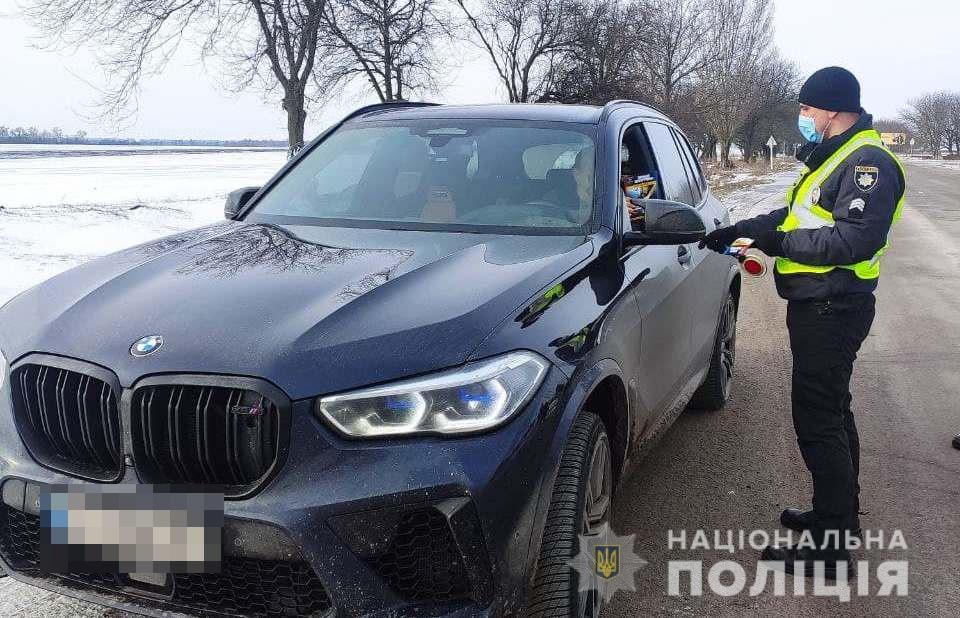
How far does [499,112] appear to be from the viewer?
393 cm

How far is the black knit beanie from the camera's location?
312 cm

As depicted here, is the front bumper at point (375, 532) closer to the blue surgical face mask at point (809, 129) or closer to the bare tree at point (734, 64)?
the blue surgical face mask at point (809, 129)

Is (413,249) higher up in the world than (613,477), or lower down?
higher up

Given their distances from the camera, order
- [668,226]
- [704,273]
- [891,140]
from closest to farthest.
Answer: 1. [668,226]
2. [704,273]
3. [891,140]

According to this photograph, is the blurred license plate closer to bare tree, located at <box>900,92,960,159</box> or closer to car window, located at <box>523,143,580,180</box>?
car window, located at <box>523,143,580,180</box>

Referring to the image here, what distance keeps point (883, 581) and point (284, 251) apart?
2551 mm

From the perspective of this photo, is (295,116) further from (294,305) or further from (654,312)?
(294,305)

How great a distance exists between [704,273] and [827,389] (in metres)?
1.19

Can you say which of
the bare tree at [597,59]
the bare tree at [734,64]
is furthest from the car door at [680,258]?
the bare tree at [734,64]

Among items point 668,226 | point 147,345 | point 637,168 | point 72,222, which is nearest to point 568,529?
point 147,345

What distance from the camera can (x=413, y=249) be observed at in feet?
9.54

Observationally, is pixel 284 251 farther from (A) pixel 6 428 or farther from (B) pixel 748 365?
(B) pixel 748 365

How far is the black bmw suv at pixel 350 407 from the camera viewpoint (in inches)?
77.4

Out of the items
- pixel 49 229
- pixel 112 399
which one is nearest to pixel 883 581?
pixel 112 399
